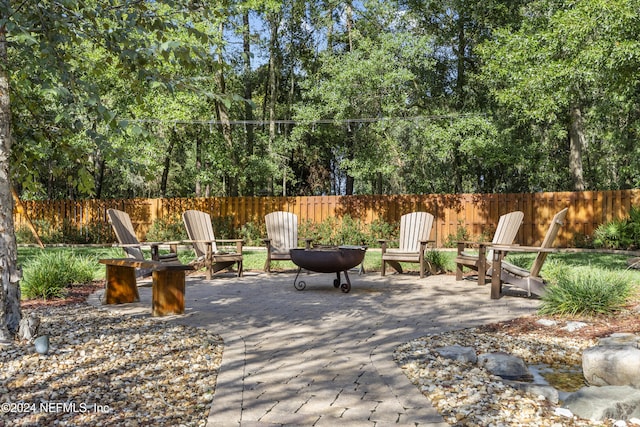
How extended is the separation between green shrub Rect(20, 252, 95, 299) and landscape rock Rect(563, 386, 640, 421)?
5206 millimetres

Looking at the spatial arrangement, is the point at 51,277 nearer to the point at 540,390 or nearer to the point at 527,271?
the point at 540,390

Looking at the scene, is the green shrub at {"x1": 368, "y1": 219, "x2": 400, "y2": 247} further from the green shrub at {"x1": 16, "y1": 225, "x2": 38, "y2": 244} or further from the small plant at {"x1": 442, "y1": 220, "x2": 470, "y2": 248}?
the green shrub at {"x1": 16, "y1": 225, "x2": 38, "y2": 244}

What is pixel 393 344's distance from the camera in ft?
13.4

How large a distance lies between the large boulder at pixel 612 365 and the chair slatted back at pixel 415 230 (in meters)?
5.03

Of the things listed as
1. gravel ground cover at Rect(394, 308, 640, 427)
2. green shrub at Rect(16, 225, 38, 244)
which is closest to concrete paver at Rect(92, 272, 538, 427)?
gravel ground cover at Rect(394, 308, 640, 427)

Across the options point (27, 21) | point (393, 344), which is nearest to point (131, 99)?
point (27, 21)

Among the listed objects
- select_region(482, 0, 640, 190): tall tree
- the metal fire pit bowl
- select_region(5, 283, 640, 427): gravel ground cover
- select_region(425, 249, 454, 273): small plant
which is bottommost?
select_region(5, 283, 640, 427): gravel ground cover

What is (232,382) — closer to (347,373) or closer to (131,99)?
(347,373)

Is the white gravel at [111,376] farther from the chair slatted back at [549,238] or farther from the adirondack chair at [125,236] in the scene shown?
the chair slatted back at [549,238]

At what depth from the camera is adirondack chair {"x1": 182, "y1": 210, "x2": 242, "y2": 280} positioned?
316 inches

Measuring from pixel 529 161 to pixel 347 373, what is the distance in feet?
52.3

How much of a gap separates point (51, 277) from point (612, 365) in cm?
577

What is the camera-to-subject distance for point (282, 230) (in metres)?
9.11

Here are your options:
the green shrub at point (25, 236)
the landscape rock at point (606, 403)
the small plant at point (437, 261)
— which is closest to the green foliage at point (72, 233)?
the green shrub at point (25, 236)
